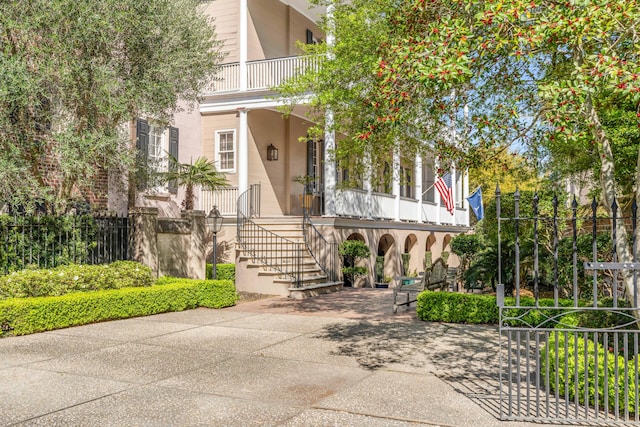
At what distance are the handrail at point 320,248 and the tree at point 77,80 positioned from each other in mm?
5880

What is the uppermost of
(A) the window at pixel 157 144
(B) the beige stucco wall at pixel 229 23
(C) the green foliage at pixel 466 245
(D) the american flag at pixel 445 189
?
(B) the beige stucco wall at pixel 229 23

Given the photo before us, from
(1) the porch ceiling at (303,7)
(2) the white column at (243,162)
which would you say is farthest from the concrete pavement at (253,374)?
(1) the porch ceiling at (303,7)

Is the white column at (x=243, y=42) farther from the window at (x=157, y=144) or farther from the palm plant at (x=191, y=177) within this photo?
the palm plant at (x=191, y=177)

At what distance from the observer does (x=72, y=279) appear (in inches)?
423

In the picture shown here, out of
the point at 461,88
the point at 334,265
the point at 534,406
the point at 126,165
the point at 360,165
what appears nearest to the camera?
the point at 534,406

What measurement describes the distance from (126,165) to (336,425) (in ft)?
→ 27.7

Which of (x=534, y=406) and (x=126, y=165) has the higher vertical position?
(x=126, y=165)

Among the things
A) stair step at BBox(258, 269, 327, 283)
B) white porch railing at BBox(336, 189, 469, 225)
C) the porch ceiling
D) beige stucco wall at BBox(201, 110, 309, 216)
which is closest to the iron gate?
stair step at BBox(258, 269, 327, 283)

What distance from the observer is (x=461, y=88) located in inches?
340

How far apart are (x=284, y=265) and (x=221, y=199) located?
436 cm

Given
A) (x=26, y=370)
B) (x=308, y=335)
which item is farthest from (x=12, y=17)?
(x=308, y=335)

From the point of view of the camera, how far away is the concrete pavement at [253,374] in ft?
17.2

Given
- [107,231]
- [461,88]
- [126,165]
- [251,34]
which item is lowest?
[107,231]

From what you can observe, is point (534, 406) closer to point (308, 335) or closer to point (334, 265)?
point (308, 335)
